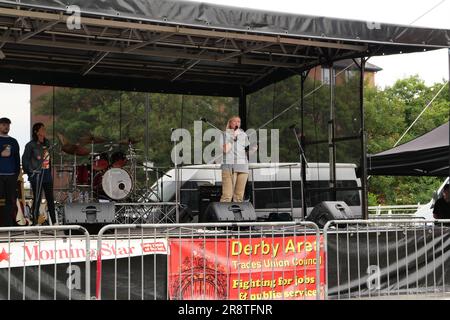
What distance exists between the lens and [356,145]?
43.4 ft

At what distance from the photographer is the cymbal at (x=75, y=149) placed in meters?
14.2

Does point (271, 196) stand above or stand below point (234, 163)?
below

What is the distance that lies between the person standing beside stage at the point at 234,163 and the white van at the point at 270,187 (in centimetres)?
207

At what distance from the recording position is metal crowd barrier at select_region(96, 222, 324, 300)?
7.28m

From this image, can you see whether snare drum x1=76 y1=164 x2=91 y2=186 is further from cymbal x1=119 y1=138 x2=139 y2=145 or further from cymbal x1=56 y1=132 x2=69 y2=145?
cymbal x1=119 y1=138 x2=139 y2=145

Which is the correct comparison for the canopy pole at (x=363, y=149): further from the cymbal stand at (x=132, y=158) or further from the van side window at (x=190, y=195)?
the van side window at (x=190, y=195)

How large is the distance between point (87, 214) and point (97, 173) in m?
3.74

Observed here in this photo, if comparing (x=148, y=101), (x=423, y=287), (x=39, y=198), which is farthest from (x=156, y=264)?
(x=148, y=101)

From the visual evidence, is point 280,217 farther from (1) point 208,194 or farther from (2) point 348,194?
(1) point 208,194

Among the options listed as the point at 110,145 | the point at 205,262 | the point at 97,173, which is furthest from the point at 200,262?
the point at 110,145

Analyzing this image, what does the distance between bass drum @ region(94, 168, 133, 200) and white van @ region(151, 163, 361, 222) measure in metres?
1.14

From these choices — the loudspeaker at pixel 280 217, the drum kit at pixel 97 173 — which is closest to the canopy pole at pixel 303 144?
the loudspeaker at pixel 280 217

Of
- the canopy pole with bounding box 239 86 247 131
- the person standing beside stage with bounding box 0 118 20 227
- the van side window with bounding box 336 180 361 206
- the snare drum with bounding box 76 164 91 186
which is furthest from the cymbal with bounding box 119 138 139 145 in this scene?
the van side window with bounding box 336 180 361 206

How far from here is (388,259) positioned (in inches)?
341
